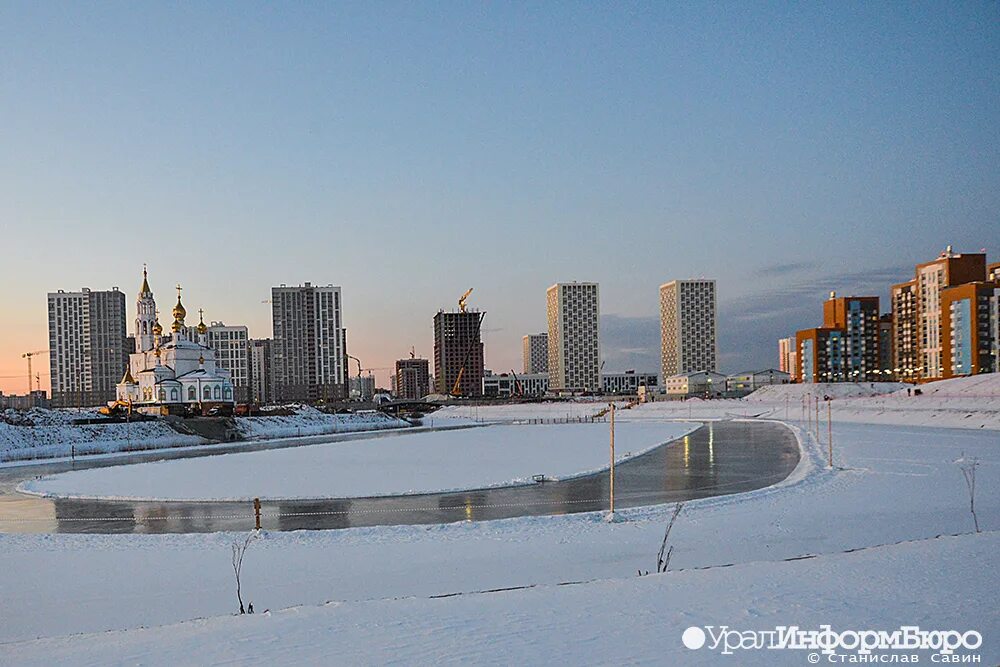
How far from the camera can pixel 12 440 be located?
49469mm

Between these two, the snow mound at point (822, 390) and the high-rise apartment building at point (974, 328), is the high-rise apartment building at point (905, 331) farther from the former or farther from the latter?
the snow mound at point (822, 390)

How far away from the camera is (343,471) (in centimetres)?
3500

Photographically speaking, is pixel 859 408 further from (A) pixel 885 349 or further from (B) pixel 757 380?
(A) pixel 885 349

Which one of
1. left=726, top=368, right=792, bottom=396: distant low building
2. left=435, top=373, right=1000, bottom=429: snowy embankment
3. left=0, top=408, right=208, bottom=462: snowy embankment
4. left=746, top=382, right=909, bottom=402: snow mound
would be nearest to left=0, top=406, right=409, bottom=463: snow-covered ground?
left=0, top=408, right=208, bottom=462: snowy embankment

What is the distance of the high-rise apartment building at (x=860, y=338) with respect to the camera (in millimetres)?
172500

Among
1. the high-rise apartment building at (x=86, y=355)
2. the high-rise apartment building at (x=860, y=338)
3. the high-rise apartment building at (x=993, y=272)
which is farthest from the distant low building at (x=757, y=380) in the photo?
the high-rise apartment building at (x=86, y=355)

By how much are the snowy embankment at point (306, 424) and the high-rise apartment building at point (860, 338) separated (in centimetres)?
11809

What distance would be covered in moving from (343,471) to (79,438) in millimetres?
29792

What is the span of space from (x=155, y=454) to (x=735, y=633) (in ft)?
158

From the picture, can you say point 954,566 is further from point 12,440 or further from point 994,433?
point 12,440

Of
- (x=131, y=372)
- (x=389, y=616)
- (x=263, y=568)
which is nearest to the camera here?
(x=389, y=616)

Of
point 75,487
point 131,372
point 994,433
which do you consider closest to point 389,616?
point 75,487

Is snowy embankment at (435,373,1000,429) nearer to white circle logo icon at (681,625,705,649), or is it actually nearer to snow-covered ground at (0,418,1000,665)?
snow-covered ground at (0,418,1000,665)

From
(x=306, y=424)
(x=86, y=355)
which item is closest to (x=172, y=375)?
(x=306, y=424)
